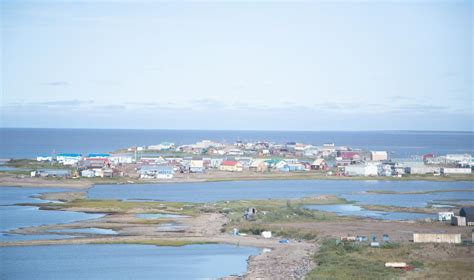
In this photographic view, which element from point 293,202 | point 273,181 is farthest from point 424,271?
point 273,181

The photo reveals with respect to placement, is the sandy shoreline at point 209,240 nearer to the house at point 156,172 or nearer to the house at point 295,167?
the house at point 156,172

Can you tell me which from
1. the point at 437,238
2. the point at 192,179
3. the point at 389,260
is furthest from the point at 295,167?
the point at 389,260

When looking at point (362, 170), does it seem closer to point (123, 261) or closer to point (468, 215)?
point (468, 215)

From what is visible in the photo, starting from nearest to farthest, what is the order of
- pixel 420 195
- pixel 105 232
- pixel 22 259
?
pixel 22 259 → pixel 105 232 → pixel 420 195

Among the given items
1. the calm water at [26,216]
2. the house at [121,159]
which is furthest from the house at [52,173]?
the calm water at [26,216]

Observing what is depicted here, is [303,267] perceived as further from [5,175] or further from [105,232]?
[5,175]

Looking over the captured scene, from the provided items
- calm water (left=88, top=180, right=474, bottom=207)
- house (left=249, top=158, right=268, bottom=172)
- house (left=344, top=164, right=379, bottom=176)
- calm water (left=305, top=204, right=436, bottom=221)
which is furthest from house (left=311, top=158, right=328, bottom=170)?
calm water (left=305, top=204, right=436, bottom=221)

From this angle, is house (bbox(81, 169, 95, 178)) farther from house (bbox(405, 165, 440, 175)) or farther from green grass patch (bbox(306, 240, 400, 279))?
green grass patch (bbox(306, 240, 400, 279))
